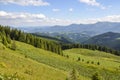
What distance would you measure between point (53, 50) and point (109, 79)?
81396 mm

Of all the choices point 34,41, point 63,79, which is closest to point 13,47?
point 63,79

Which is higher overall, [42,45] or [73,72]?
[73,72]

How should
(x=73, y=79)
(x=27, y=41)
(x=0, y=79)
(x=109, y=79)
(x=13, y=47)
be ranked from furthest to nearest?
(x=27, y=41)
(x=13, y=47)
(x=109, y=79)
(x=73, y=79)
(x=0, y=79)

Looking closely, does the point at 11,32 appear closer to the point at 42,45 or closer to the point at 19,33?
the point at 19,33

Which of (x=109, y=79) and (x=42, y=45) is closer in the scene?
(x=109, y=79)

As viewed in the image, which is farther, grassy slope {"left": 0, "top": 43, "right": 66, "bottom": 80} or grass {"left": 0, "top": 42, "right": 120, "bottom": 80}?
grass {"left": 0, "top": 42, "right": 120, "bottom": 80}

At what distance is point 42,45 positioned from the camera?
142 meters

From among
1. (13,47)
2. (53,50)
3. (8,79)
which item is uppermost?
(8,79)

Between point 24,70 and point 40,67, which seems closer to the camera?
point 24,70

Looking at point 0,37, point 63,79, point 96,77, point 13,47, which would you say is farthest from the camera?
point 0,37

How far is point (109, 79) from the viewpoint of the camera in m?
67.8

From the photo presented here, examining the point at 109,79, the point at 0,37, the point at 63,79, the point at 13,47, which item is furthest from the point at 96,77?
the point at 0,37

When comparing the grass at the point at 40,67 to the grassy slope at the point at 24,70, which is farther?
the grass at the point at 40,67

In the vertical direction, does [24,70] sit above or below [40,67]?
above
